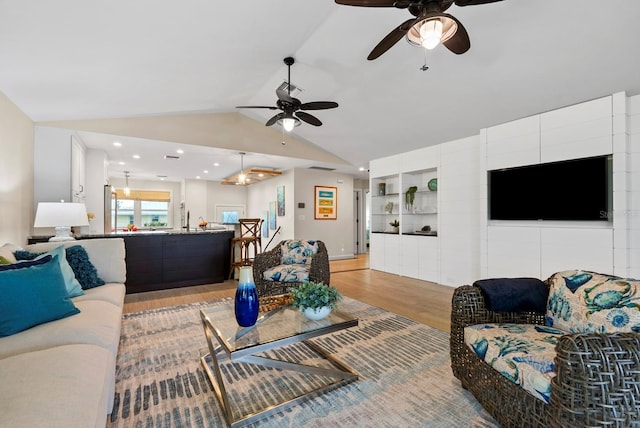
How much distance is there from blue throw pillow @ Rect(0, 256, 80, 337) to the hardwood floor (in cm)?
189

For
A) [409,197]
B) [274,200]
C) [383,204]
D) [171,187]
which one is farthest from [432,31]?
[171,187]

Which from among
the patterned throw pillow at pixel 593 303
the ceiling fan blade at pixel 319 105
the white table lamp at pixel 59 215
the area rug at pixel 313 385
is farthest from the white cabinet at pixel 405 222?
the white table lamp at pixel 59 215

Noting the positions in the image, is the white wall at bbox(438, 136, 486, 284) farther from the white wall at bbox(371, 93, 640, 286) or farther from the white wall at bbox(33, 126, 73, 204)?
the white wall at bbox(33, 126, 73, 204)

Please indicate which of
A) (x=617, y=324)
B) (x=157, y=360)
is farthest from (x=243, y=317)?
(x=617, y=324)

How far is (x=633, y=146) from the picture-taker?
9.68ft

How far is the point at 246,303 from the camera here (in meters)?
1.79

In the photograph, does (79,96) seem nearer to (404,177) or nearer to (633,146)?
(404,177)

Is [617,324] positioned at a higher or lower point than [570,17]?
lower

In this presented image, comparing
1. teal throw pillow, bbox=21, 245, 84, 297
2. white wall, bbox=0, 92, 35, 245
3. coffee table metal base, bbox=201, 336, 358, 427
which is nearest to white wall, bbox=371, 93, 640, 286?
coffee table metal base, bbox=201, 336, 358, 427

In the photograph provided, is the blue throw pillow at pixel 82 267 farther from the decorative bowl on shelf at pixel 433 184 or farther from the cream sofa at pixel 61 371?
the decorative bowl on shelf at pixel 433 184

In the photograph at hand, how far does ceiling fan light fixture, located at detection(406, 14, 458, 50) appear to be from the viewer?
176cm

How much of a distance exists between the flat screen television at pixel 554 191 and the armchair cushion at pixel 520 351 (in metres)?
2.43

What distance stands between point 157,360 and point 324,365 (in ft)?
4.41

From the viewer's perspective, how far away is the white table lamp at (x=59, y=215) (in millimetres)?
3137
